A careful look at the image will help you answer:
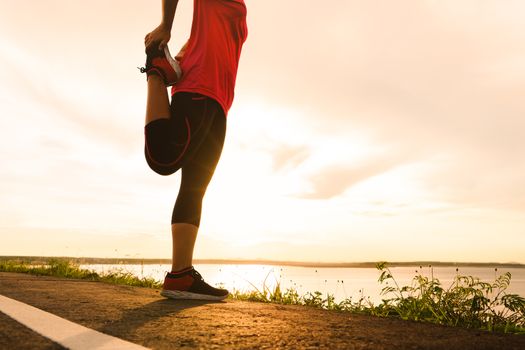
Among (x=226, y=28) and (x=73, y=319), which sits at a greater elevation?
(x=226, y=28)

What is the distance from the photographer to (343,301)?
429cm

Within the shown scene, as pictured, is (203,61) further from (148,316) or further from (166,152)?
(148,316)

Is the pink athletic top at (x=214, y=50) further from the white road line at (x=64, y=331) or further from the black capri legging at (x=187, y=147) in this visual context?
the white road line at (x=64, y=331)

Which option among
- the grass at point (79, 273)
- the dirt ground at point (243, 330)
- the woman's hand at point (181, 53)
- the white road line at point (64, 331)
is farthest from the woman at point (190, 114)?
the grass at point (79, 273)

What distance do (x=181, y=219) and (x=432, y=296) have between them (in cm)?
194

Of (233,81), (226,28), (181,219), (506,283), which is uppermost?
(226,28)

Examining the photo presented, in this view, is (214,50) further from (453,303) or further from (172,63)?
(453,303)

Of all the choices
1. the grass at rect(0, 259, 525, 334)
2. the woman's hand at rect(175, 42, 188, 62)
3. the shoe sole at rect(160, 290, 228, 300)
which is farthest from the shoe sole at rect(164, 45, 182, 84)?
the grass at rect(0, 259, 525, 334)

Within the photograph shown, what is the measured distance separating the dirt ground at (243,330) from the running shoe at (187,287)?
457mm

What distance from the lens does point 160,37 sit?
353 cm

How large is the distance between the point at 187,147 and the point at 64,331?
5.92ft


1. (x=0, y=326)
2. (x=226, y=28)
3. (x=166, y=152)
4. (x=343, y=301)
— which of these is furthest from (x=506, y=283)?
(x=0, y=326)

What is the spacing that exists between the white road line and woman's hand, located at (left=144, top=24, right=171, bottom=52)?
201 centimetres

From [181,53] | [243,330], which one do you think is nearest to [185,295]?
[243,330]
